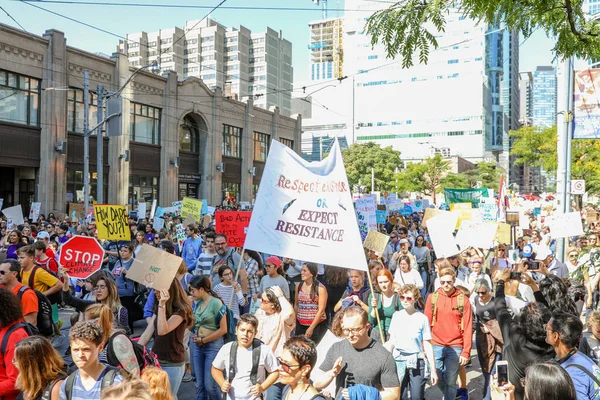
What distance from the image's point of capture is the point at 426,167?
207 ft

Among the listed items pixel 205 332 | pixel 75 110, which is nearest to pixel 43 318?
pixel 205 332

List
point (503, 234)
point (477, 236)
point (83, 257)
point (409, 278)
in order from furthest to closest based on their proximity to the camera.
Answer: point (503, 234), point (477, 236), point (409, 278), point (83, 257)

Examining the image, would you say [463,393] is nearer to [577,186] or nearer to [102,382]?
[102,382]

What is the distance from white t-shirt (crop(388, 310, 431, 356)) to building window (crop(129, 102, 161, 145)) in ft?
99.3

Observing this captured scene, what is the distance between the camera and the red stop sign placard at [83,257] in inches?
316

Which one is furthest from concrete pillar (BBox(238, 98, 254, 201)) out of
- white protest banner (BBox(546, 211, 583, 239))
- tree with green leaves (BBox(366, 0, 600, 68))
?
tree with green leaves (BBox(366, 0, 600, 68))

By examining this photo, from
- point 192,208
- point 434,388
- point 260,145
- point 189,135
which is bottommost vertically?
point 434,388

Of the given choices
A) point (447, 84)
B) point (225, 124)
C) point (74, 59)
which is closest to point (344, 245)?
point (74, 59)

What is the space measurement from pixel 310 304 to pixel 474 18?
12.4ft

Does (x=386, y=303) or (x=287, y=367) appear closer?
(x=287, y=367)

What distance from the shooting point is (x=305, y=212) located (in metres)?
5.70

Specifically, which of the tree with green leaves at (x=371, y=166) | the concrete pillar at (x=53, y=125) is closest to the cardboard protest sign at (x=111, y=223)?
the concrete pillar at (x=53, y=125)

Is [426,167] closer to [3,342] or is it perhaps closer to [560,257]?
[560,257]

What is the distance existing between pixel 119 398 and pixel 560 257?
445 inches
